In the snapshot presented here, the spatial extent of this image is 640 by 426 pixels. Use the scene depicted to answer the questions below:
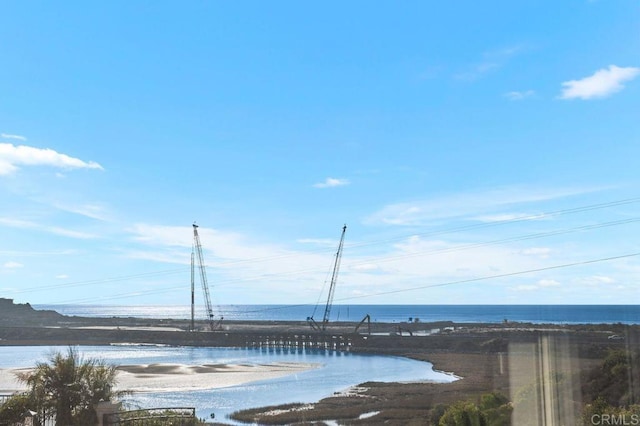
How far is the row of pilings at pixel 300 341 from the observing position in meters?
65.6

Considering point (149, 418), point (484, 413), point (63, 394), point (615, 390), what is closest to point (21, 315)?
point (63, 394)

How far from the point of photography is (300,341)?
69125 mm

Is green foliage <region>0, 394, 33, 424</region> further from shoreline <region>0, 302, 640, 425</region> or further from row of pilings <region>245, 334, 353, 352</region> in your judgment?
row of pilings <region>245, 334, 353, 352</region>

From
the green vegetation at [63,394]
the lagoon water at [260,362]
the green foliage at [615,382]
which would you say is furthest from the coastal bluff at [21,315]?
the green foliage at [615,382]

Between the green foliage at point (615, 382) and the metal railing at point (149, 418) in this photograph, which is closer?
the green foliage at point (615, 382)

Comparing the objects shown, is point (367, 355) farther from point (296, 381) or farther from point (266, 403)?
point (266, 403)

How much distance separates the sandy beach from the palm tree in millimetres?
20523

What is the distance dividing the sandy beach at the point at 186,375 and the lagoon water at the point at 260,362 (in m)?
1.60

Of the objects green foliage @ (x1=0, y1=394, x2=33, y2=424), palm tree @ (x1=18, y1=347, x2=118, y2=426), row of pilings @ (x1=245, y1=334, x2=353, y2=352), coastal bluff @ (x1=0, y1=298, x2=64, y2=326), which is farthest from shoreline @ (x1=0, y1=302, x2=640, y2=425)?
green foliage @ (x1=0, y1=394, x2=33, y2=424)

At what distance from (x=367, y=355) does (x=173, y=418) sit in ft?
153

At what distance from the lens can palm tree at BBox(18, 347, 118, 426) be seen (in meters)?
9.63

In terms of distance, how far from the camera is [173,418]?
1011 cm

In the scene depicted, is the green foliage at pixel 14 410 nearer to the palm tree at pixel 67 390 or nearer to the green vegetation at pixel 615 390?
the palm tree at pixel 67 390

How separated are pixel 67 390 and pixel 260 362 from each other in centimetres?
4229
